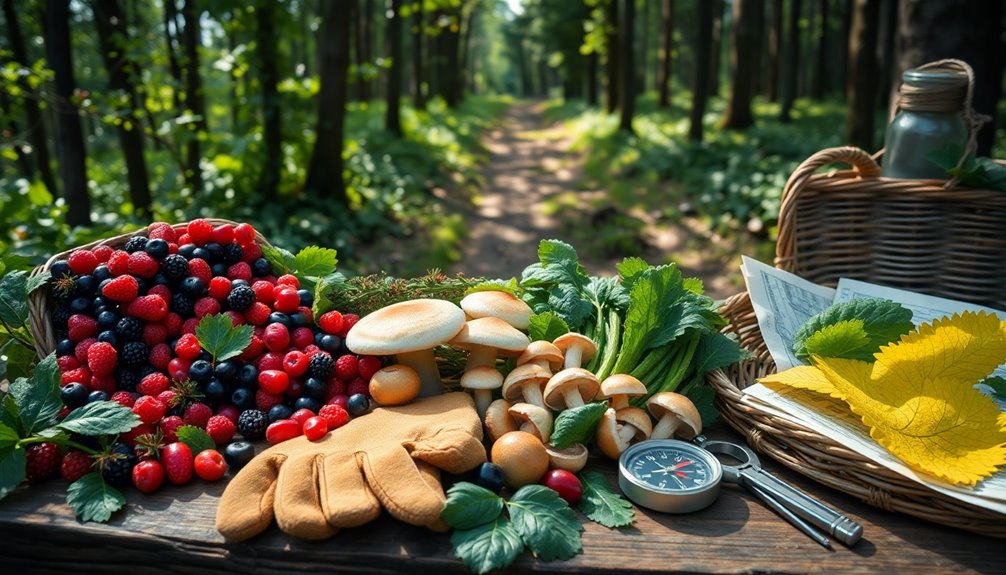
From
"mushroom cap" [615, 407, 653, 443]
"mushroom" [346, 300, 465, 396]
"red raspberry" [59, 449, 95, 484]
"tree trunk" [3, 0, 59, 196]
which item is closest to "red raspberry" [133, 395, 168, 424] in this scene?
"red raspberry" [59, 449, 95, 484]

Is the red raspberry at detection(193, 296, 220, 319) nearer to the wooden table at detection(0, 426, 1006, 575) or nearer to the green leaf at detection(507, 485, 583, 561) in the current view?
the wooden table at detection(0, 426, 1006, 575)

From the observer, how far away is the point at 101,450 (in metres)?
1.75

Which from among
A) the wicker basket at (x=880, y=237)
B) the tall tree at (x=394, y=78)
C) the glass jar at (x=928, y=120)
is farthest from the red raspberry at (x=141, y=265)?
the tall tree at (x=394, y=78)

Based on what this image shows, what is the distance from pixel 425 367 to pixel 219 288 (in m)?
0.73

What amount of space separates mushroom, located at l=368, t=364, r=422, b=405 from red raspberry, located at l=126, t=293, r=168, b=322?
70 centimetres

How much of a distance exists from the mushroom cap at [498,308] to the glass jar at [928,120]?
1808 millimetres

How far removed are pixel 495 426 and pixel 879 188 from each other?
194 cm

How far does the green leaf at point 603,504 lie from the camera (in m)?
1.57

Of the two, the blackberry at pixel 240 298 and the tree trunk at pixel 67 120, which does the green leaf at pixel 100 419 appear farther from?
the tree trunk at pixel 67 120

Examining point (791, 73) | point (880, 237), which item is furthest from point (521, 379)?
point (791, 73)

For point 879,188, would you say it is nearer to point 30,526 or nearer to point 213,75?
point 30,526

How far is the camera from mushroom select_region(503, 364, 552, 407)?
5.92 ft

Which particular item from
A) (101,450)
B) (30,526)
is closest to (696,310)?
(101,450)

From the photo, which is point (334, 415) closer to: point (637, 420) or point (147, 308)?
point (147, 308)
